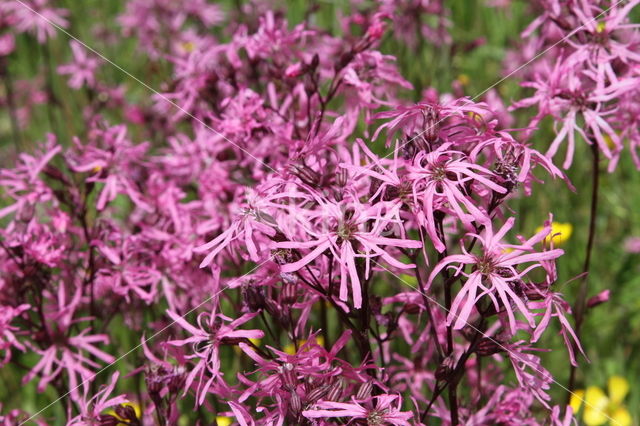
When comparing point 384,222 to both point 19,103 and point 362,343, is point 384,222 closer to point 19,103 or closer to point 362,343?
point 362,343

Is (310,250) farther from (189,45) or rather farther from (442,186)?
(189,45)

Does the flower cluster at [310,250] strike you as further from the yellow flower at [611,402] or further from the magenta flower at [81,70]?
the magenta flower at [81,70]

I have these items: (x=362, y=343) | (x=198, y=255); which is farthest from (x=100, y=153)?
(x=362, y=343)

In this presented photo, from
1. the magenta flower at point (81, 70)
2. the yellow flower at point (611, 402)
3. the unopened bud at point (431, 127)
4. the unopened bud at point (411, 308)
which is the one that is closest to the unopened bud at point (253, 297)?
the unopened bud at point (411, 308)

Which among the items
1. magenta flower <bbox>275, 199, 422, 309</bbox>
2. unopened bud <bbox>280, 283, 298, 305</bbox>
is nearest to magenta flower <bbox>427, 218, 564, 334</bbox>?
magenta flower <bbox>275, 199, 422, 309</bbox>

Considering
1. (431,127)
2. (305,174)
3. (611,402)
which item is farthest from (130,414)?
(611,402)

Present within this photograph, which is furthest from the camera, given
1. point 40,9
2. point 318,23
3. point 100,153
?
point 318,23

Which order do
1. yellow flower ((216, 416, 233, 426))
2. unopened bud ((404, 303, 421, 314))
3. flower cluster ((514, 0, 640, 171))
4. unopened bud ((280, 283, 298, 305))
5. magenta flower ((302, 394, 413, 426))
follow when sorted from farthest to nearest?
yellow flower ((216, 416, 233, 426)), flower cluster ((514, 0, 640, 171)), unopened bud ((404, 303, 421, 314)), unopened bud ((280, 283, 298, 305)), magenta flower ((302, 394, 413, 426))

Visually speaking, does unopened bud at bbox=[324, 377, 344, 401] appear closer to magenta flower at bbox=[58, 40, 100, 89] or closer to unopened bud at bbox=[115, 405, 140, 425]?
unopened bud at bbox=[115, 405, 140, 425]
